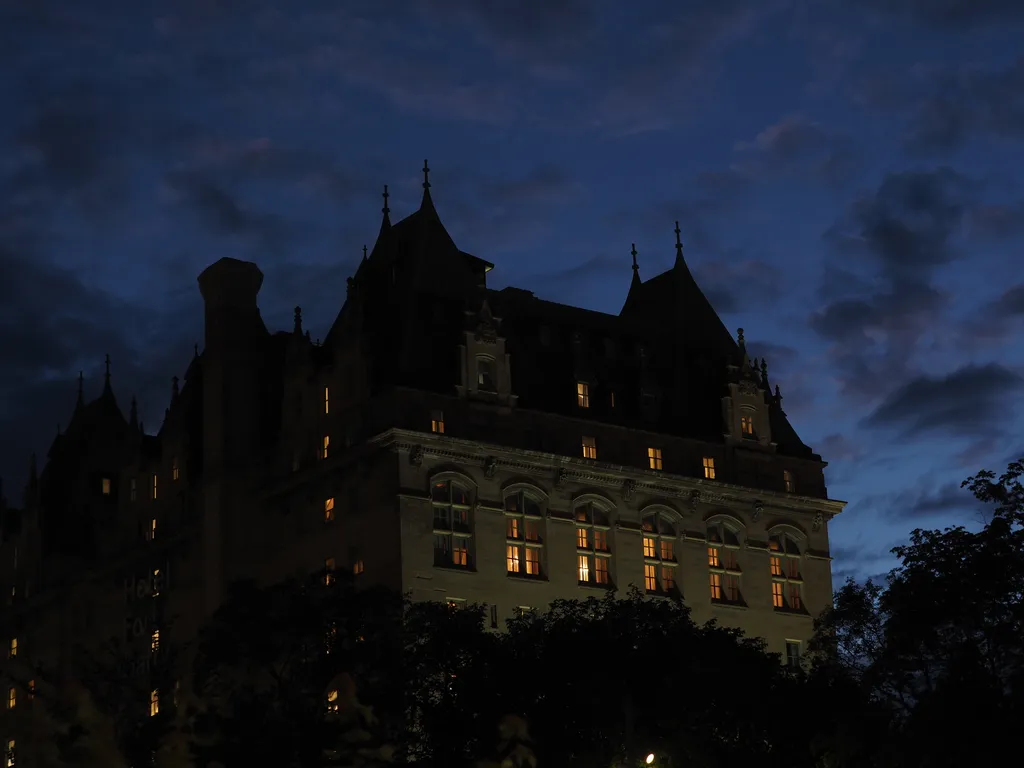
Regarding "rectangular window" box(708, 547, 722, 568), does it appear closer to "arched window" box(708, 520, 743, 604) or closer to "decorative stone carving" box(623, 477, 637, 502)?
"arched window" box(708, 520, 743, 604)

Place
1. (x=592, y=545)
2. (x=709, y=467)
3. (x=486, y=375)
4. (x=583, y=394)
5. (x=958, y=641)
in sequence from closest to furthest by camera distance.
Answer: (x=958, y=641), (x=486, y=375), (x=592, y=545), (x=583, y=394), (x=709, y=467)

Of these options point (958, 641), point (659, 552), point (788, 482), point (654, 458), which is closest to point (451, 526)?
point (659, 552)

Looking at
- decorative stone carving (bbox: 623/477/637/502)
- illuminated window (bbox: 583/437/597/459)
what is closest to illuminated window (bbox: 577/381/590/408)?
illuminated window (bbox: 583/437/597/459)

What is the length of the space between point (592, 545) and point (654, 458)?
6.99 metres

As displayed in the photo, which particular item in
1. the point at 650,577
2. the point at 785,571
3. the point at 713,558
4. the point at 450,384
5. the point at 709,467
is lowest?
the point at 650,577

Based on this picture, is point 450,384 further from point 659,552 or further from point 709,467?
point 709,467

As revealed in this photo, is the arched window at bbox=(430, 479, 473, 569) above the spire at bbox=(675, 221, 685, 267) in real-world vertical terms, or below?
below

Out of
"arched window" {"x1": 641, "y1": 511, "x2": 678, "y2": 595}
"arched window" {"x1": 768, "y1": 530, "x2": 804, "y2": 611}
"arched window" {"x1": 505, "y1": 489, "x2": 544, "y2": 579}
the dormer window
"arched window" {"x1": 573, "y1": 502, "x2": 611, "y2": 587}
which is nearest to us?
"arched window" {"x1": 505, "y1": 489, "x2": 544, "y2": 579}

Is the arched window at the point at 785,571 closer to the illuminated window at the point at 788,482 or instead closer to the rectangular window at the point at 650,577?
the illuminated window at the point at 788,482

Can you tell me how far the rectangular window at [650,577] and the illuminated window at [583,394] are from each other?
9068 millimetres

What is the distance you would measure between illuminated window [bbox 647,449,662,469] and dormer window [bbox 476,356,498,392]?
393 inches

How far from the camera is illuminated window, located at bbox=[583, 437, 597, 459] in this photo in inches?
3989

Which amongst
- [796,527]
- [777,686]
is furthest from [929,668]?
[796,527]

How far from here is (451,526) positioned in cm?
9419
